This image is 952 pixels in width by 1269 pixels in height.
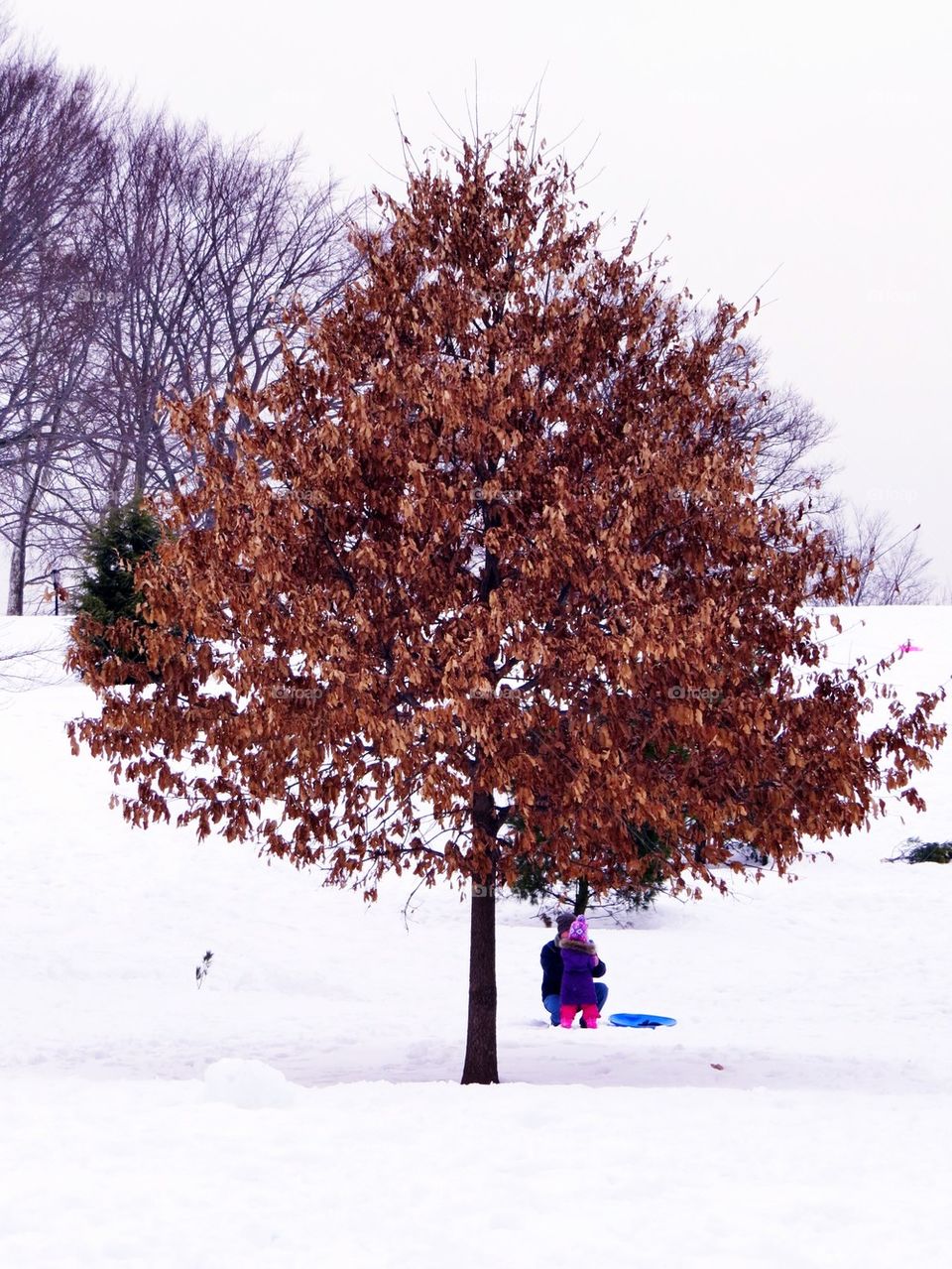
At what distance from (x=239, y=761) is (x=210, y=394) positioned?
2734 millimetres

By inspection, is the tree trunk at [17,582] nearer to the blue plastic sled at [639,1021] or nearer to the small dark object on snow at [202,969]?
the small dark object on snow at [202,969]

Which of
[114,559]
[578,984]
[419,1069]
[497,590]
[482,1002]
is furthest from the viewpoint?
[114,559]

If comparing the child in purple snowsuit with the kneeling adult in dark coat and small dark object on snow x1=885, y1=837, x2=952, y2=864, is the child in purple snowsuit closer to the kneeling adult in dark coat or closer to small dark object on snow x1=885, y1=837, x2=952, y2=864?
the kneeling adult in dark coat

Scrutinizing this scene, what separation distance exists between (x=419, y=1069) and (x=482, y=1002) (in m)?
1.83

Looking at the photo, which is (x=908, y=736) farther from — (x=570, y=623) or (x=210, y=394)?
(x=210, y=394)

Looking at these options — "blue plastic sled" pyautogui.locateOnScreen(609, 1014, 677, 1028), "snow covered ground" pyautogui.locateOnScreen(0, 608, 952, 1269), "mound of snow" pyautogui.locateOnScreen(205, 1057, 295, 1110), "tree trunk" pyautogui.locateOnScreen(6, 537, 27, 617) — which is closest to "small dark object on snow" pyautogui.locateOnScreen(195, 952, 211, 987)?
"snow covered ground" pyautogui.locateOnScreen(0, 608, 952, 1269)

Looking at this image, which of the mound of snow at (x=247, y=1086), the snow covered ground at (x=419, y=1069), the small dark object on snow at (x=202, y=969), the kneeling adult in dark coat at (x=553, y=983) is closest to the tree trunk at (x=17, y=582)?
the snow covered ground at (x=419, y=1069)

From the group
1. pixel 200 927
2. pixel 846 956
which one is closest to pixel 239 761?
pixel 200 927

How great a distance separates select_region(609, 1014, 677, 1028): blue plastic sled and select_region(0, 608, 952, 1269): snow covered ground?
0.88ft

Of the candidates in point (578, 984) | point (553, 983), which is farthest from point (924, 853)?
point (578, 984)

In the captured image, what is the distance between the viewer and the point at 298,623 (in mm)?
8906

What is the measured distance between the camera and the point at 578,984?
13.8 metres

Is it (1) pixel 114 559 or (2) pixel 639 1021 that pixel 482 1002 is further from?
(1) pixel 114 559

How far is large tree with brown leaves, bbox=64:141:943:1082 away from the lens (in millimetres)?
8844
